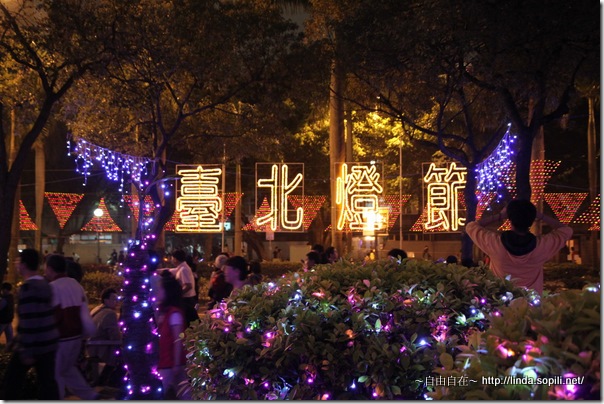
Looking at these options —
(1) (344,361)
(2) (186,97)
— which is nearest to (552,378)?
(1) (344,361)

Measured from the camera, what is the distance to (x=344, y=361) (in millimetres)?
4441

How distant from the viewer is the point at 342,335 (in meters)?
4.47

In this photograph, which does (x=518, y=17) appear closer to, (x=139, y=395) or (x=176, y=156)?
(x=139, y=395)

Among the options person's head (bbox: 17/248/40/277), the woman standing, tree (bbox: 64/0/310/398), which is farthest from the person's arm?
person's head (bbox: 17/248/40/277)

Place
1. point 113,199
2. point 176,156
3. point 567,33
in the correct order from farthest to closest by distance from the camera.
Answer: point 113,199
point 176,156
point 567,33

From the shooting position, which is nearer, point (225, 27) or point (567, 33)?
point (567, 33)

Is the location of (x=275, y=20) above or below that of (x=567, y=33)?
above

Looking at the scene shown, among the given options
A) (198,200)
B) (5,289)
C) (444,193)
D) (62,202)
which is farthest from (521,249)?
(62,202)

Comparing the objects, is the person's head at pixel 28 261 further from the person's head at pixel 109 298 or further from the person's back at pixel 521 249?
the person's back at pixel 521 249

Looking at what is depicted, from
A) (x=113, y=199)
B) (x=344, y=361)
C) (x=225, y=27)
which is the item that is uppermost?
(x=225, y=27)

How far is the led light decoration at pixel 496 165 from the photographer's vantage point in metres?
14.8

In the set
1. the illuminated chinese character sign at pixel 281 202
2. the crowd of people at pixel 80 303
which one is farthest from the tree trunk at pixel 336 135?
the crowd of people at pixel 80 303

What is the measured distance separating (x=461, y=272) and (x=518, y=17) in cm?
562

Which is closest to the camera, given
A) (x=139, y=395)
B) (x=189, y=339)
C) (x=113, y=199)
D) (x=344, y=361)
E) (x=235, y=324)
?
(x=344, y=361)
